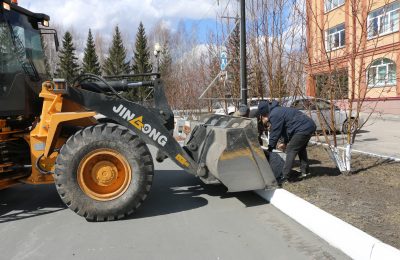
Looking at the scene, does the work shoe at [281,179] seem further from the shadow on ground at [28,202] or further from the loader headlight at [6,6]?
the loader headlight at [6,6]

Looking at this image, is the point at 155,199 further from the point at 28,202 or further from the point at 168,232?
the point at 28,202

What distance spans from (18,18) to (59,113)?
186 centimetres

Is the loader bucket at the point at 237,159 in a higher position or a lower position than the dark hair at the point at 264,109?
lower

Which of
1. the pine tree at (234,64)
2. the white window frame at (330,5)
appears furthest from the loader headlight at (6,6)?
the pine tree at (234,64)

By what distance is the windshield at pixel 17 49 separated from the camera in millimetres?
6504

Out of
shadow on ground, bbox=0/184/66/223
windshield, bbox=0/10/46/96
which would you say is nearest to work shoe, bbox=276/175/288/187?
shadow on ground, bbox=0/184/66/223

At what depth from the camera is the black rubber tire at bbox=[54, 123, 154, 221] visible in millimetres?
5953

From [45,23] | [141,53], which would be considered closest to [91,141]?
[45,23]

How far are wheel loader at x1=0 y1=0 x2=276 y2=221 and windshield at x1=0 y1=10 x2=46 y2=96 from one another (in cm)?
2

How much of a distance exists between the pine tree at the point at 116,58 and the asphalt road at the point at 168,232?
185ft

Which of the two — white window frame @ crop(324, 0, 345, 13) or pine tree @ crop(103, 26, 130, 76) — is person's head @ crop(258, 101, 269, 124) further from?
pine tree @ crop(103, 26, 130, 76)

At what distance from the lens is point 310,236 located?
5.16 m

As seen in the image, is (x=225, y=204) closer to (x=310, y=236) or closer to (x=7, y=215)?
(x=310, y=236)

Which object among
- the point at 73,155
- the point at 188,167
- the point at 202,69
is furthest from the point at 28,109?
the point at 202,69
